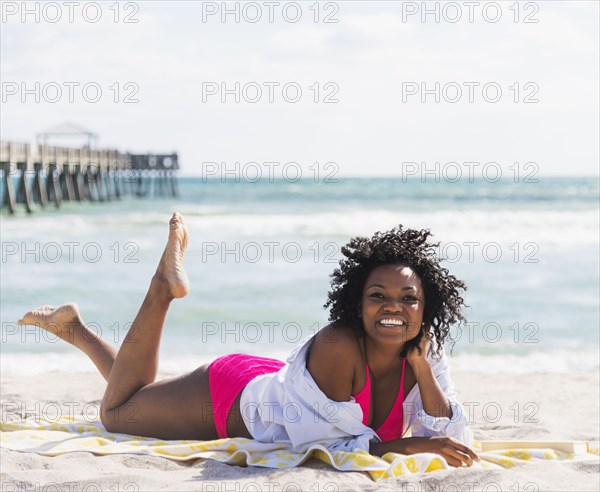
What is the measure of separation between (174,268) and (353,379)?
1.15m

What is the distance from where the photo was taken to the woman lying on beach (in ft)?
11.5

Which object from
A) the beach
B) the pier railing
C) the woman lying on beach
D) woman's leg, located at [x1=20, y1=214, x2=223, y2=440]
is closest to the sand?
the beach

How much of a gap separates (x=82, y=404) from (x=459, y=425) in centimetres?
268

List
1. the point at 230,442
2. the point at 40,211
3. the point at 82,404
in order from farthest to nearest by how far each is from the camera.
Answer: the point at 40,211, the point at 82,404, the point at 230,442

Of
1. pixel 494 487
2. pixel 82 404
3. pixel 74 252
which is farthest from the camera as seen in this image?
pixel 74 252

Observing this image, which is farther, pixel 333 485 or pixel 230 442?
pixel 230 442

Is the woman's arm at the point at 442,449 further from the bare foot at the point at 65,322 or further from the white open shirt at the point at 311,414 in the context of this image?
the bare foot at the point at 65,322

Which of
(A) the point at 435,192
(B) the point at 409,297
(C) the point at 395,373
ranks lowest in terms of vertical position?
(C) the point at 395,373

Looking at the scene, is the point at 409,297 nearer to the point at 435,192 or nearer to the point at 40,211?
the point at 40,211

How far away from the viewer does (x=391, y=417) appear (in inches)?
149

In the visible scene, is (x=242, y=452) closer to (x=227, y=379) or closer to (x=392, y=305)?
(x=227, y=379)

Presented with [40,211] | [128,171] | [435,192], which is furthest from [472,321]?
[435,192]

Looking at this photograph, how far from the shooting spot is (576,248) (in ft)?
53.4

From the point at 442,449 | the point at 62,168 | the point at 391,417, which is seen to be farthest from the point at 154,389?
the point at 62,168
